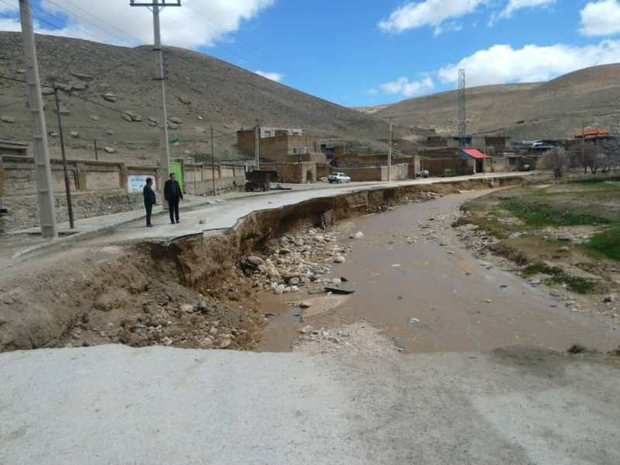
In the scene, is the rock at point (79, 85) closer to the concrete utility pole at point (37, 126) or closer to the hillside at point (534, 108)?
the concrete utility pole at point (37, 126)

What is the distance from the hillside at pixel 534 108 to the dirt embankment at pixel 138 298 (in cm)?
10539

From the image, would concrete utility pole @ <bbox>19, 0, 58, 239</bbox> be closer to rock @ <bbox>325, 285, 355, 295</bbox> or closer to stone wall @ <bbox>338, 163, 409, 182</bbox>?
rock @ <bbox>325, 285, 355, 295</bbox>

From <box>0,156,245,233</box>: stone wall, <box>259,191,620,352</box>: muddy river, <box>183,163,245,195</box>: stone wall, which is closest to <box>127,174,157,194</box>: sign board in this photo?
<box>0,156,245,233</box>: stone wall

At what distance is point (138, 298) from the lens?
30.2 feet

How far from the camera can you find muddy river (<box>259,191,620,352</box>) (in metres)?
9.62

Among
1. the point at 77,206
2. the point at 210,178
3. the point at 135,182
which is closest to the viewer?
the point at 77,206

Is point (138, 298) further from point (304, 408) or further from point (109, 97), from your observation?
point (109, 97)

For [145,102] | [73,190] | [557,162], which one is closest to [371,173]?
[557,162]

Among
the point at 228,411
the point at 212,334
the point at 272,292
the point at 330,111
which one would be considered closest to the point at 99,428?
the point at 228,411

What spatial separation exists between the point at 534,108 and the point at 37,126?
14789 cm

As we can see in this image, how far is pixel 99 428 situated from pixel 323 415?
6.45ft

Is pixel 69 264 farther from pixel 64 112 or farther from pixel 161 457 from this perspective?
pixel 64 112

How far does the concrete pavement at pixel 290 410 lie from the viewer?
365 cm

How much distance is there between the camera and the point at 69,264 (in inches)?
345
